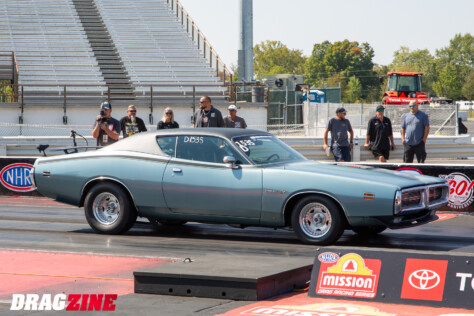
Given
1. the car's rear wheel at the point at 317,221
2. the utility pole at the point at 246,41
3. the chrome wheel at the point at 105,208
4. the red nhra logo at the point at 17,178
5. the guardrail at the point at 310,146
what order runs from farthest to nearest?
1. the utility pole at the point at 246,41
2. the guardrail at the point at 310,146
3. the red nhra logo at the point at 17,178
4. the chrome wheel at the point at 105,208
5. the car's rear wheel at the point at 317,221

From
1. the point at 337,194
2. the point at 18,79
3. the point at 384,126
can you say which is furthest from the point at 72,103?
the point at 337,194

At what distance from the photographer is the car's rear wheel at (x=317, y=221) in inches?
364

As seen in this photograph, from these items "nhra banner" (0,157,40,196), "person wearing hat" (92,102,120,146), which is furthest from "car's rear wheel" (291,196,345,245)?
"nhra banner" (0,157,40,196)

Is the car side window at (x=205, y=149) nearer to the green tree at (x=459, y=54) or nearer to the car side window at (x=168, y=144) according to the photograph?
the car side window at (x=168, y=144)

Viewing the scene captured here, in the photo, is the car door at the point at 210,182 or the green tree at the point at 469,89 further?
the green tree at the point at 469,89

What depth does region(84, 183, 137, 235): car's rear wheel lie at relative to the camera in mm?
10430

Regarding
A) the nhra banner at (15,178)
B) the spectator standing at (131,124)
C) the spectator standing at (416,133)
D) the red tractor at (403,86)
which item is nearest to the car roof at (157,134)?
the spectator standing at (131,124)

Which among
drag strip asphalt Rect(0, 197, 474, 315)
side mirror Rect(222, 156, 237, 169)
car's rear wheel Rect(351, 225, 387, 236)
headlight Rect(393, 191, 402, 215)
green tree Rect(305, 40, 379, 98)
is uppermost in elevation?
green tree Rect(305, 40, 379, 98)

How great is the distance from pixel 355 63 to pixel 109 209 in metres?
144

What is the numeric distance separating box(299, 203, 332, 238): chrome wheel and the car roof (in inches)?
58.0

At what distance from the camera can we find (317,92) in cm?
4856

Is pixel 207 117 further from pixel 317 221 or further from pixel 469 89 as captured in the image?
pixel 469 89

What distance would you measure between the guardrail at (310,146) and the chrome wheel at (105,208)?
9.75 m

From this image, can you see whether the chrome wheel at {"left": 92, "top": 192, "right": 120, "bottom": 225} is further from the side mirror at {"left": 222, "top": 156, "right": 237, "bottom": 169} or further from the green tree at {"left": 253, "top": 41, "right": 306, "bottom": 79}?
the green tree at {"left": 253, "top": 41, "right": 306, "bottom": 79}
